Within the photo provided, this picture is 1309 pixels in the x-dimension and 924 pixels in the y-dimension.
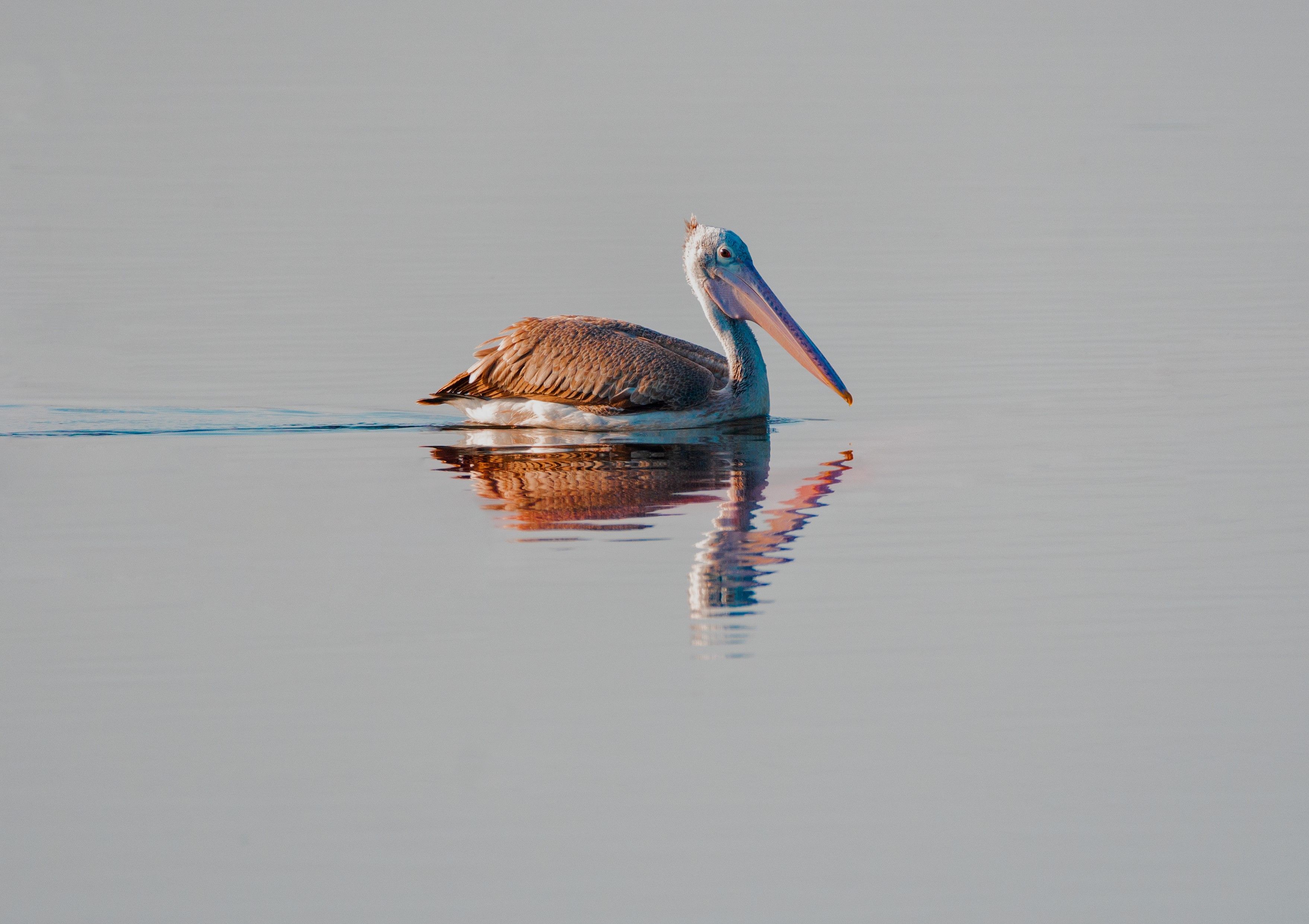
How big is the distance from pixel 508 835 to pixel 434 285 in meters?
11.2

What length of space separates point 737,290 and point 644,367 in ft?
3.36

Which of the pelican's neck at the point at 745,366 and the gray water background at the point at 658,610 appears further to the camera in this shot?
the pelican's neck at the point at 745,366

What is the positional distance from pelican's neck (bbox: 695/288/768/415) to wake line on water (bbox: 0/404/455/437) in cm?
168

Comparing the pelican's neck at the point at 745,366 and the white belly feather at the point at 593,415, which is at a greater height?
the pelican's neck at the point at 745,366

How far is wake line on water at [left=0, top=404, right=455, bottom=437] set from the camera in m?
10.2

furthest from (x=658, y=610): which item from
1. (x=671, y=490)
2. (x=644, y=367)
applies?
(x=644, y=367)

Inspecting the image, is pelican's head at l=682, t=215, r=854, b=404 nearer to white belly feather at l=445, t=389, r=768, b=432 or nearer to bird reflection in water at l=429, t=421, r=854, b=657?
white belly feather at l=445, t=389, r=768, b=432

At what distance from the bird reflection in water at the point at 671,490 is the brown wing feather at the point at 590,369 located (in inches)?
8.8

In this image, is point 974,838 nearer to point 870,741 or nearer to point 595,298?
point 870,741

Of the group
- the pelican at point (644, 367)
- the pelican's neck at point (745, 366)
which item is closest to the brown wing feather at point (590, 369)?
the pelican at point (644, 367)

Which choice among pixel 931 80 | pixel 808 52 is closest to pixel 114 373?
pixel 931 80

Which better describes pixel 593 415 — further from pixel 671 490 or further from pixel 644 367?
pixel 671 490

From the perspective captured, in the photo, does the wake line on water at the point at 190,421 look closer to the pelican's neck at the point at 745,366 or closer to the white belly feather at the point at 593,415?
the white belly feather at the point at 593,415

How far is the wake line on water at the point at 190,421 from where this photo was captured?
33.6 feet
